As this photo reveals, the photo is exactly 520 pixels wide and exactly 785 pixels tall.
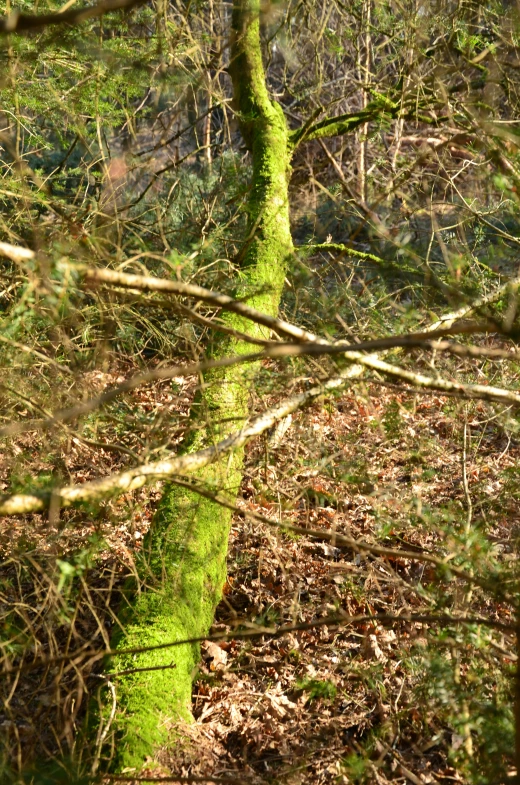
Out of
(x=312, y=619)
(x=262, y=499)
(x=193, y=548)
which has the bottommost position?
(x=312, y=619)

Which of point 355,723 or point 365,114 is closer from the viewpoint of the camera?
point 355,723

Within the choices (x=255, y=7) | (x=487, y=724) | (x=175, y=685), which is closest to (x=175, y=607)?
(x=175, y=685)

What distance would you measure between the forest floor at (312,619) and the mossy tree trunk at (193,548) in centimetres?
17

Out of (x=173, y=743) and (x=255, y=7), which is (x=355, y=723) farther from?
(x=255, y=7)

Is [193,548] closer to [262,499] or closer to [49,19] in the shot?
[262,499]

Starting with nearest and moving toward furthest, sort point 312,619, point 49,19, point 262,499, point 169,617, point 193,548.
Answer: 1. point 49,19
2. point 262,499
3. point 169,617
4. point 193,548
5. point 312,619

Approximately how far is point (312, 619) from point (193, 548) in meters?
0.89

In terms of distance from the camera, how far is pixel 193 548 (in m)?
4.18

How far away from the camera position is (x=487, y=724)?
7.73 feet

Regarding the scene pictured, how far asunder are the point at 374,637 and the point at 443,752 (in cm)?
84

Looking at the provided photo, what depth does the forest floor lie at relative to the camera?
3031mm

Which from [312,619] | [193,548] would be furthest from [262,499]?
[312,619]

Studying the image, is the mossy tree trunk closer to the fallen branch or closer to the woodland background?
the woodland background

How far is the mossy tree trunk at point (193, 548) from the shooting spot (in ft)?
11.2
